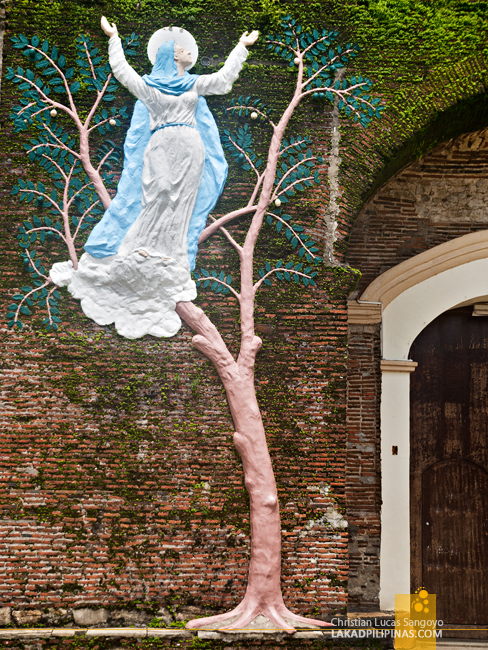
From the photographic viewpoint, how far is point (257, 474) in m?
4.59

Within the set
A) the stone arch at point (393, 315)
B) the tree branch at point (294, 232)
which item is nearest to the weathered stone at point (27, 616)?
the stone arch at point (393, 315)

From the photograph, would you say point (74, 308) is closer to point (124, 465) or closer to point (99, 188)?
point (99, 188)

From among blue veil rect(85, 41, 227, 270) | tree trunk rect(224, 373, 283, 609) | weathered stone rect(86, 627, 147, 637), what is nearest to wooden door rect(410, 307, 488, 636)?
tree trunk rect(224, 373, 283, 609)

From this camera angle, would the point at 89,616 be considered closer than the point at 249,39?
Yes

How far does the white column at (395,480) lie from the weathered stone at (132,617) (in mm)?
2475

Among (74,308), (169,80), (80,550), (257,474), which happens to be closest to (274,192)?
(169,80)

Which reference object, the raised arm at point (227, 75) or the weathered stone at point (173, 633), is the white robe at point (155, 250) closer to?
the raised arm at point (227, 75)

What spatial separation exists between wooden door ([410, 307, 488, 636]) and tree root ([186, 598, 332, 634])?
2.07 metres

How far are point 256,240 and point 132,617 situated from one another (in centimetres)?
350

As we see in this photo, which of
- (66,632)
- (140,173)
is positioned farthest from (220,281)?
(66,632)

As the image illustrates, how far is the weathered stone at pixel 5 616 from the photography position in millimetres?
4363

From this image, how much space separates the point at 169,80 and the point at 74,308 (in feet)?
7.51

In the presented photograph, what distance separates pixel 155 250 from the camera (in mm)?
4801

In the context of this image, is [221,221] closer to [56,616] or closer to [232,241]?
[232,241]
